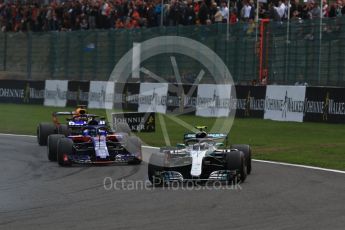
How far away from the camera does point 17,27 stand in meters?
39.9

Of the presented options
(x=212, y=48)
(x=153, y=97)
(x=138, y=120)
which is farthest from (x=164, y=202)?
(x=153, y=97)

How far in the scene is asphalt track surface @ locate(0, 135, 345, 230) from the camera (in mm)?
8859

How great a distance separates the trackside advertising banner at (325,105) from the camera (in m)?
22.8

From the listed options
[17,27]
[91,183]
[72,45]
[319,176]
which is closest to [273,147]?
[319,176]

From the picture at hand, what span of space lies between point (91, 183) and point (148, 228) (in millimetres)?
4154

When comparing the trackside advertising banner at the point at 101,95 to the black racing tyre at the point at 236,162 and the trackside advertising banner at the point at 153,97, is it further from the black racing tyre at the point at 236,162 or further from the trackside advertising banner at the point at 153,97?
the black racing tyre at the point at 236,162

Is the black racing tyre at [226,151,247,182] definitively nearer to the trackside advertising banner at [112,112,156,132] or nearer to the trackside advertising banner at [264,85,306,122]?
the trackside advertising banner at [112,112,156,132]

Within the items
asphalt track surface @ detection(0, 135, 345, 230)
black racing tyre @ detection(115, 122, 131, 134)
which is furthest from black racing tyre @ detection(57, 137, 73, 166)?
black racing tyre @ detection(115, 122, 131, 134)

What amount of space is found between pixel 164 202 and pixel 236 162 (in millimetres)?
1982

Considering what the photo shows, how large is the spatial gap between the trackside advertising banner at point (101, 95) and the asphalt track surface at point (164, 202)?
1759cm

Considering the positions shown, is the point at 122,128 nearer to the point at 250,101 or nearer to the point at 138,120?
the point at 138,120

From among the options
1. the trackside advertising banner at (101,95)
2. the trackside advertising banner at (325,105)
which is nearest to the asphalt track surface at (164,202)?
the trackside advertising banner at (325,105)

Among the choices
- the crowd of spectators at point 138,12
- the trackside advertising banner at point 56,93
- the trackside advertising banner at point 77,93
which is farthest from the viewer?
the trackside advertising banner at point 56,93

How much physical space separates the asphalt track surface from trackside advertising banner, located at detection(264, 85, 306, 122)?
9698mm
